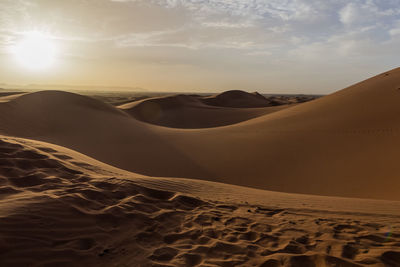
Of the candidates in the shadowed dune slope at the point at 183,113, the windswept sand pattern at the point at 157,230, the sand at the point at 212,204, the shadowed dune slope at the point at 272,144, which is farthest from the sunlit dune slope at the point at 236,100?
the windswept sand pattern at the point at 157,230

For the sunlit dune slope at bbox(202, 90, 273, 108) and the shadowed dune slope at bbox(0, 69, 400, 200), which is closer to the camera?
the shadowed dune slope at bbox(0, 69, 400, 200)

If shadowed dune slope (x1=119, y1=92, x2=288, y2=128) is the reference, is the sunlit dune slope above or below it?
above

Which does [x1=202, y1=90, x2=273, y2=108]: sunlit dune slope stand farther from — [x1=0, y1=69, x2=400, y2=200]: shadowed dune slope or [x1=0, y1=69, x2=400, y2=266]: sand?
[x1=0, y1=69, x2=400, y2=266]: sand

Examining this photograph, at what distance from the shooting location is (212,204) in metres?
4.42

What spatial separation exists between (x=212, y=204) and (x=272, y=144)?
276 inches

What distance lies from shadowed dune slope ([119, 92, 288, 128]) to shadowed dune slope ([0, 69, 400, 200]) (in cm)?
1640

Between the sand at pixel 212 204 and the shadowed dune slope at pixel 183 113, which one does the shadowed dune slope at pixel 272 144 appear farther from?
the shadowed dune slope at pixel 183 113

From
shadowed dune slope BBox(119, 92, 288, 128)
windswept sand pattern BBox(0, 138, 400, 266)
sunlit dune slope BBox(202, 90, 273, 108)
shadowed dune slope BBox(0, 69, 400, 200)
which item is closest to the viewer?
windswept sand pattern BBox(0, 138, 400, 266)

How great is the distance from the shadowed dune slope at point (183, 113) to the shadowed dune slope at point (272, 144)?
1640cm

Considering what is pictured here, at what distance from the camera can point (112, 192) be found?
13.9 feet

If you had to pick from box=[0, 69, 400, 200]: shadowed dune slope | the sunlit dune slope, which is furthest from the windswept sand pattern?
the sunlit dune slope

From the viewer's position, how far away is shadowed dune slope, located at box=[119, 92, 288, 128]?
32.4 m

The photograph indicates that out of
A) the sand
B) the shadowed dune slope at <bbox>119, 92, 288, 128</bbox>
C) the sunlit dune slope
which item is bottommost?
the sand

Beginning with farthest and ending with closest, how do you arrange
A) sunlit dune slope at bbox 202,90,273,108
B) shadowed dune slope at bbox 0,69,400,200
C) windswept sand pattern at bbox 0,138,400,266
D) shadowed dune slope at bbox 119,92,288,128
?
sunlit dune slope at bbox 202,90,273,108
shadowed dune slope at bbox 119,92,288,128
shadowed dune slope at bbox 0,69,400,200
windswept sand pattern at bbox 0,138,400,266
